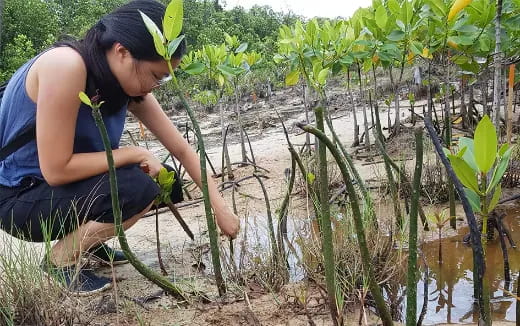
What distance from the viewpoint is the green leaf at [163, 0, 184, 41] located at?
149 cm

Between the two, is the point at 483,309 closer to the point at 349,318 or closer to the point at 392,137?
the point at 349,318

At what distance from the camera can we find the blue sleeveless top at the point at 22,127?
6.87 ft

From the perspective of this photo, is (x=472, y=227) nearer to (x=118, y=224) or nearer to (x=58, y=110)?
(x=118, y=224)

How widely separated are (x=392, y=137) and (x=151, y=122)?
309cm

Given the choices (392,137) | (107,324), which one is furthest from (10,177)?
(392,137)

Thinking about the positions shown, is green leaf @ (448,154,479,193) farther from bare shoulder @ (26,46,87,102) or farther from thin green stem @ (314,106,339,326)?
bare shoulder @ (26,46,87,102)

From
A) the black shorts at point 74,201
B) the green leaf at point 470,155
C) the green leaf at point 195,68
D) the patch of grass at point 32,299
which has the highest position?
the green leaf at point 195,68

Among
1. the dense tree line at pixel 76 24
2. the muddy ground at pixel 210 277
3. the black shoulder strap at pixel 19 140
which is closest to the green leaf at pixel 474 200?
the muddy ground at pixel 210 277

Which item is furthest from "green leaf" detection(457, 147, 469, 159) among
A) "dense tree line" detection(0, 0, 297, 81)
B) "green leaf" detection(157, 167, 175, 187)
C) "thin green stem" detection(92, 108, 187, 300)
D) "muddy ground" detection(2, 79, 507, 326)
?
"dense tree line" detection(0, 0, 297, 81)

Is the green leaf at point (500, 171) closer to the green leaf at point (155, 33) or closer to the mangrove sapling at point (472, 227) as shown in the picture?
the mangrove sapling at point (472, 227)

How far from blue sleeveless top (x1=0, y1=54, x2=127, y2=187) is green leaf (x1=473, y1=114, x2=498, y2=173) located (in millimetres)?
1533

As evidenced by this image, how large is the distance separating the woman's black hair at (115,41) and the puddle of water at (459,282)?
1.34 m

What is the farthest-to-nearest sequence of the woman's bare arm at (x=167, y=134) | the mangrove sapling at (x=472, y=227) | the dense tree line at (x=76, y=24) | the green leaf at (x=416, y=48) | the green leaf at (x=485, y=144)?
1. the dense tree line at (x=76, y=24)
2. the green leaf at (x=416, y=48)
3. the woman's bare arm at (x=167, y=134)
4. the green leaf at (x=485, y=144)
5. the mangrove sapling at (x=472, y=227)

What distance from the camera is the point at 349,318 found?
1699mm
